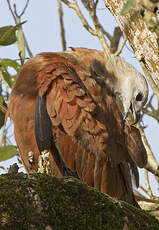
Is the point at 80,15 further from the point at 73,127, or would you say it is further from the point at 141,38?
the point at 141,38

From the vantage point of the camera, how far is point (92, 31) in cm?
529

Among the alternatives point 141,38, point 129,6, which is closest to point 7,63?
point 141,38

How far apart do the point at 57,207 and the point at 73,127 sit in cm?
213

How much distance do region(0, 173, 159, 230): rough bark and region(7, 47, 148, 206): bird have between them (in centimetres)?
184

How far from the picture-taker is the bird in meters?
4.35

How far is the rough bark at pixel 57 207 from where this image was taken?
212 cm

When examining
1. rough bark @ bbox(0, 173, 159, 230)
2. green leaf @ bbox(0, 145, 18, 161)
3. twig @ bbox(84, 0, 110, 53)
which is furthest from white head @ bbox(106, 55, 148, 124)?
rough bark @ bbox(0, 173, 159, 230)

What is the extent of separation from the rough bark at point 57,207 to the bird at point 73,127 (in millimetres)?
1841

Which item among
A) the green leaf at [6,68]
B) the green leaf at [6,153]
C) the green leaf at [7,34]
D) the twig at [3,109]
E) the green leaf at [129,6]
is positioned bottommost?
the green leaf at [6,153]

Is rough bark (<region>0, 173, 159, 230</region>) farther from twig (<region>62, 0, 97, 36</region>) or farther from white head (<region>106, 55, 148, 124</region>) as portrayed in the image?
twig (<region>62, 0, 97, 36</region>)

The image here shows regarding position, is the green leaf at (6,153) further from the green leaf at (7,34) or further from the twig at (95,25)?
the twig at (95,25)

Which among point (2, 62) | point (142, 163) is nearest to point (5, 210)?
point (142, 163)

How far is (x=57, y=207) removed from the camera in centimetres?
222

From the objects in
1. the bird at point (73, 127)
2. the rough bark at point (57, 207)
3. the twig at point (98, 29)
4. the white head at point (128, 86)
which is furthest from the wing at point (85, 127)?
the rough bark at point (57, 207)
